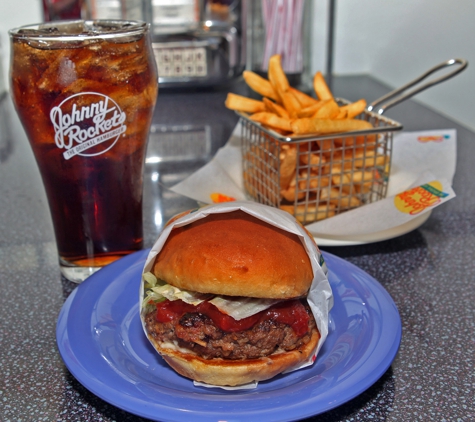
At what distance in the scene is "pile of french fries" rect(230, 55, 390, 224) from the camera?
1.17 meters

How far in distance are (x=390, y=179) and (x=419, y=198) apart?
27cm

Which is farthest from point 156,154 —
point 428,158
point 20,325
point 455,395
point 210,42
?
point 455,395

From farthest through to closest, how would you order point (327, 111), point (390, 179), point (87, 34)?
point (390, 179), point (327, 111), point (87, 34)

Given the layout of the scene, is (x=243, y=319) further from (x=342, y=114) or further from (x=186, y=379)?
(x=342, y=114)

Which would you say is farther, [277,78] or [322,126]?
[277,78]

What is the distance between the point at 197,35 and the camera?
7.29ft

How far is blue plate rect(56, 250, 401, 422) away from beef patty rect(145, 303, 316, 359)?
0.04 meters

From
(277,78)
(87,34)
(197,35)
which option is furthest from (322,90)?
(197,35)

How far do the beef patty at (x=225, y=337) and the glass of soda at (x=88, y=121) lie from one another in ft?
0.88

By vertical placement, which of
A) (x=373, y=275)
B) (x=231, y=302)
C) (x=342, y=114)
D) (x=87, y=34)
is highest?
(x=87, y=34)

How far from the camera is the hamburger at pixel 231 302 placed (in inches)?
29.4

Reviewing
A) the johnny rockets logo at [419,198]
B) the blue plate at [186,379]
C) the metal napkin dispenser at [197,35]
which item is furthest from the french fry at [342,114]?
the metal napkin dispenser at [197,35]

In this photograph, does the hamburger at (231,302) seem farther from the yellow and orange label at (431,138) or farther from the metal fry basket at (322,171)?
the yellow and orange label at (431,138)

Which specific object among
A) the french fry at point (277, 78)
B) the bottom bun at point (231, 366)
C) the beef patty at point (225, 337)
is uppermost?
the french fry at point (277, 78)
